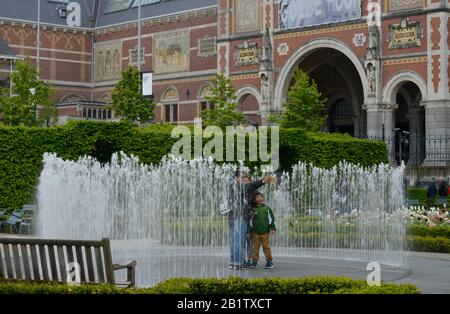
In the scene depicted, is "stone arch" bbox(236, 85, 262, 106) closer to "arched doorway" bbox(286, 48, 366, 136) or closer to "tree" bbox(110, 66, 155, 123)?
"arched doorway" bbox(286, 48, 366, 136)

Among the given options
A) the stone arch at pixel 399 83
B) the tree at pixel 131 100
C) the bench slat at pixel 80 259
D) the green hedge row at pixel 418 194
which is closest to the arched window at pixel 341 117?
the stone arch at pixel 399 83

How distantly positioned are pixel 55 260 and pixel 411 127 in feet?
123

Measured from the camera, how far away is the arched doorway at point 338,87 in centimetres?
4838

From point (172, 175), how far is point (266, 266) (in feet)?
24.5

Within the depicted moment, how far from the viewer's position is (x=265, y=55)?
47344 mm

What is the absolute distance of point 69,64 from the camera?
63906 mm

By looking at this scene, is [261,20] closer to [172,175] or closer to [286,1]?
[286,1]

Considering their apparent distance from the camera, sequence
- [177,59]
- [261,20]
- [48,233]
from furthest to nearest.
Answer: [177,59] < [261,20] < [48,233]

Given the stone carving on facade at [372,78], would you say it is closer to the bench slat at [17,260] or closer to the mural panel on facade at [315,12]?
the mural panel on facade at [315,12]

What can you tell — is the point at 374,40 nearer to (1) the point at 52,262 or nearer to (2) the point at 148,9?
(2) the point at 148,9

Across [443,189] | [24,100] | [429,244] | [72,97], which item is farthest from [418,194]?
[72,97]

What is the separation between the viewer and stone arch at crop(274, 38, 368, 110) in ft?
143

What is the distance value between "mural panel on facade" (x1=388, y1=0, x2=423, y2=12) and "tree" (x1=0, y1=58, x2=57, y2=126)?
17142 mm
